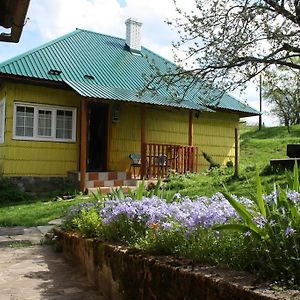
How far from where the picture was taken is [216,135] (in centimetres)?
1845

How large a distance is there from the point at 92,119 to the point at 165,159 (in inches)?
120

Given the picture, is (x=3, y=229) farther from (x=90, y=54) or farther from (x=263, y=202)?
(x=90, y=54)

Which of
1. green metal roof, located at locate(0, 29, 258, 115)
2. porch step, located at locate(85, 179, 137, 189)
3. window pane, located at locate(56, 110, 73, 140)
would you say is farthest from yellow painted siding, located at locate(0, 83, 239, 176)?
porch step, located at locate(85, 179, 137, 189)

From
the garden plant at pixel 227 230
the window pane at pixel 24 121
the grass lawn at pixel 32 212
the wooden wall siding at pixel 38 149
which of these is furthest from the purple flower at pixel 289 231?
the window pane at pixel 24 121

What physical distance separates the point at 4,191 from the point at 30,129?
2202 mm

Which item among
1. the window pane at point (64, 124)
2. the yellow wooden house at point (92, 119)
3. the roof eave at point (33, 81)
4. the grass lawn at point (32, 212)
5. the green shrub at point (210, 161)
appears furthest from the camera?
the green shrub at point (210, 161)

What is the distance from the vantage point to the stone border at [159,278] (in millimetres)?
2139

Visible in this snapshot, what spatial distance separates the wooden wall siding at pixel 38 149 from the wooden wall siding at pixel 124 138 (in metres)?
1.41

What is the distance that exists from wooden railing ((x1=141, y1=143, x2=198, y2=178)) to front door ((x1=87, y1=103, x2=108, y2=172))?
64.0 inches

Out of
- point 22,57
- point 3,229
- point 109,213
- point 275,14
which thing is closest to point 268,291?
point 109,213

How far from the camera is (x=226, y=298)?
2.17m

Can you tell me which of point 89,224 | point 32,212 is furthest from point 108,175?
point 89,224

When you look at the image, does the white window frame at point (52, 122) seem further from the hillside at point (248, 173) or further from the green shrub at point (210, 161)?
the green shrub at point (210, 161)

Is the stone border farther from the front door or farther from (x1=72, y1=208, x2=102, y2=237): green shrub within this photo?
the front door
